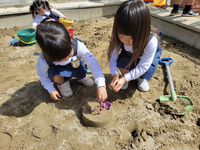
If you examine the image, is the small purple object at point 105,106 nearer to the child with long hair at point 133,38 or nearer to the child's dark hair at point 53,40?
the child with long hair at point 133,38

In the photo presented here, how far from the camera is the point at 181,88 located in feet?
6.39

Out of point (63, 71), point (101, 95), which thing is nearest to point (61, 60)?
point (63, 71)

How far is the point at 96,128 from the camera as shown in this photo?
5.11ft

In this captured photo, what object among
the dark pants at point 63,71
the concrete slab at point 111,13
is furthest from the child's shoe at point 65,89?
the concrete slab at point 111,13

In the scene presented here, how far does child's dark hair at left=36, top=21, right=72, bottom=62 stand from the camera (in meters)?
1.21

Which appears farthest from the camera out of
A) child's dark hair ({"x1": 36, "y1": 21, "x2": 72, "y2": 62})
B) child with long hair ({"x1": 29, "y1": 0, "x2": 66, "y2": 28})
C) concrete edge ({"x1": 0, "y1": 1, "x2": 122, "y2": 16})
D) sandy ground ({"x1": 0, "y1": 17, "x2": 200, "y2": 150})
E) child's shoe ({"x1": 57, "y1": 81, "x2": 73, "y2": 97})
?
concrete edge ({"x1": 0, "y1": 1, "x2": 122, "y2": 16})

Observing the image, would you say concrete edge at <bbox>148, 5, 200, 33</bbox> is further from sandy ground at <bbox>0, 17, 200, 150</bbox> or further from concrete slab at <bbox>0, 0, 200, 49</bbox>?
sandy ground at <bbox>0, 17, 200, 150</bbox>

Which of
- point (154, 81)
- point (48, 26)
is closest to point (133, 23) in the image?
point (48, 26)

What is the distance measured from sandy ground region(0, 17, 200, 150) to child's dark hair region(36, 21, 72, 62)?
722 millimetres

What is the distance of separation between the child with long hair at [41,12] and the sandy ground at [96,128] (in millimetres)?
1337

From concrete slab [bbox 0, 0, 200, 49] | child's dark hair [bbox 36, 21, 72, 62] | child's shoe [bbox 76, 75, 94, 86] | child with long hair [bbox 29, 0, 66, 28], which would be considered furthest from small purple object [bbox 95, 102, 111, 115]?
child with long hair [bbox 29, 0, 66, 28]

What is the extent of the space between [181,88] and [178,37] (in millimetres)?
1355

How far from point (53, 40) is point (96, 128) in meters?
0.92

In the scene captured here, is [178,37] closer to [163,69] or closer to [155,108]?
[163,69]
